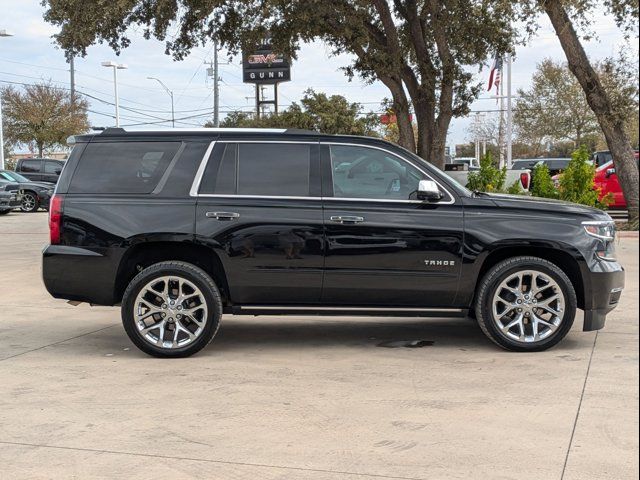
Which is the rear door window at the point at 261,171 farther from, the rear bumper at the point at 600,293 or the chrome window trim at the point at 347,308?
the rear bumper at the point at 600,293

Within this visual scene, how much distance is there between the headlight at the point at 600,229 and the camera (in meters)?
6.63

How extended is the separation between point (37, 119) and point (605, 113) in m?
43.1

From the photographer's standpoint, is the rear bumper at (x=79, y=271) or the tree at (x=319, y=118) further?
the tree at (x=319, y=118)

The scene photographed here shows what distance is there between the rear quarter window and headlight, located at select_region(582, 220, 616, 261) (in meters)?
3.72

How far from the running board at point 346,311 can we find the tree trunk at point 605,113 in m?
11.8

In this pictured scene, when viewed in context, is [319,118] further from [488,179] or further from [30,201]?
[488,179]

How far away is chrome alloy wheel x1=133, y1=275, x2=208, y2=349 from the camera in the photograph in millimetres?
6613

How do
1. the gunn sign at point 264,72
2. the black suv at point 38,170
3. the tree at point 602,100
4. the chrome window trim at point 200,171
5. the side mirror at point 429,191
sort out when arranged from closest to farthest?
1. the side mirror at point 429,191
2. the chrome window trim at point 200,171
3. the tree at point 602,100
4. the black suv at point 38,170
5. the gunn sign at point 264,72

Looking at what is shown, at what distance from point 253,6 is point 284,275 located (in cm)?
1294

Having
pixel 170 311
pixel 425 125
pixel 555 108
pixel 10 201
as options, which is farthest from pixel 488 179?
pixel 555 108

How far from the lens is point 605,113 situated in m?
17.6

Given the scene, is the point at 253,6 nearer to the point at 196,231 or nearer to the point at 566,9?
the point at 566,9

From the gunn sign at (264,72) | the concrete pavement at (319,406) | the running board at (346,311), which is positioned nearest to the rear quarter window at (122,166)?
the running board at (346,311)

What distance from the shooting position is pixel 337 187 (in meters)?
6.78
